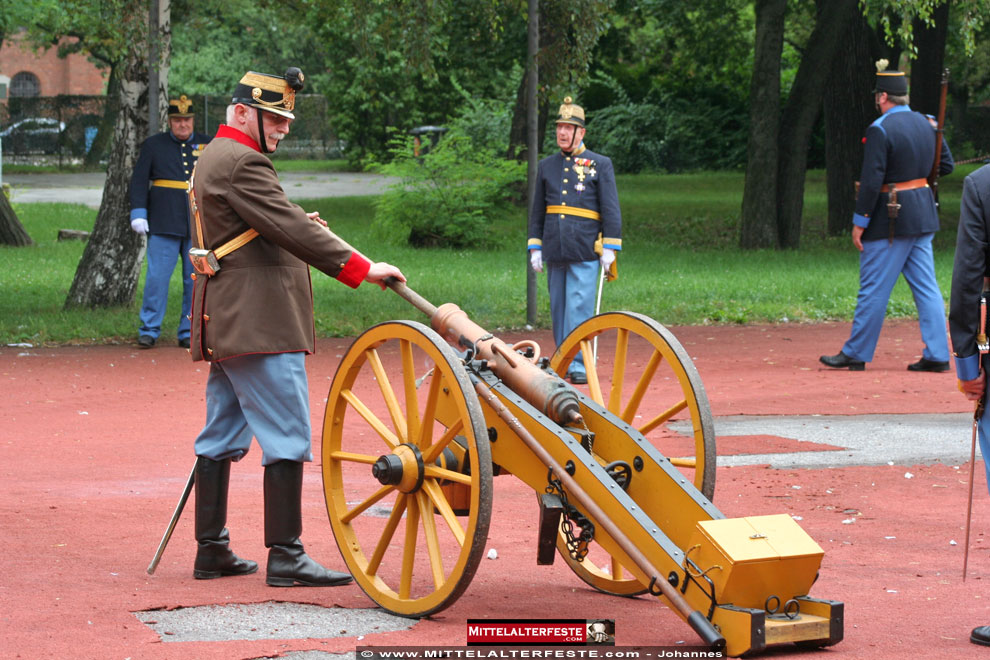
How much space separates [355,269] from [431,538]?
3.71 feet

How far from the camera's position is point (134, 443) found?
8148 millimetres

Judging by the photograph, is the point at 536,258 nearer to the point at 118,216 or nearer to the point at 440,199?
the point at 118,216

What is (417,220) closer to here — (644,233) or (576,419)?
(644,233)

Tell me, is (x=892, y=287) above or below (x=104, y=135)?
below

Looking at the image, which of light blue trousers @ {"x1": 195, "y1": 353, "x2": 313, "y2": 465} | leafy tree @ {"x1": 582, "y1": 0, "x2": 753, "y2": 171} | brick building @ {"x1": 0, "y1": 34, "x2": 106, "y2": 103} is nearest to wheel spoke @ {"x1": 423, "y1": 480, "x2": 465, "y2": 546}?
light blue trousers @ {"x1": 195, "y1": 353, "x2": 313, "y2": 465}

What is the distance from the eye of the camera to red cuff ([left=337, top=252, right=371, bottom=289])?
203 inches

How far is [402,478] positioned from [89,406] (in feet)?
16.8

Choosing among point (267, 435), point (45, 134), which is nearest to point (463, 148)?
point (267, 435)

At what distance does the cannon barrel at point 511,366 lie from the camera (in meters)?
4.84

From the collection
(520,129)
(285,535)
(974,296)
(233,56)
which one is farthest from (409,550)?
(233,56)

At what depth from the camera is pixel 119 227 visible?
44.4ft

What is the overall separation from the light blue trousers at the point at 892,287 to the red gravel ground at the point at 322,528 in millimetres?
292

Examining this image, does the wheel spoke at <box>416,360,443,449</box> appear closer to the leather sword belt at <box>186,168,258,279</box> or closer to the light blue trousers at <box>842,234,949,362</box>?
the leather sword belt at <box>186,168,258,279</box>

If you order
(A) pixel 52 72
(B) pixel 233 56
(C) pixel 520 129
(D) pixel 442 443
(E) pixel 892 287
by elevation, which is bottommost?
(E) pixel 892 287
